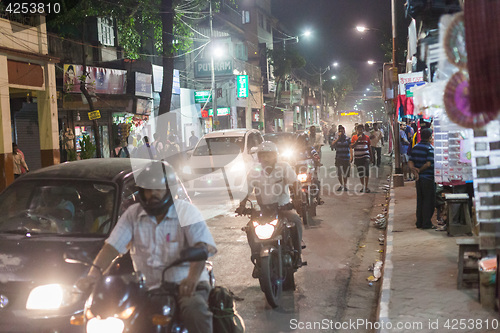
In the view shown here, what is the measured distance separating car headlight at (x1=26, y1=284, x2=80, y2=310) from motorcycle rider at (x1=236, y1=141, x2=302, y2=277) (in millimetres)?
3029

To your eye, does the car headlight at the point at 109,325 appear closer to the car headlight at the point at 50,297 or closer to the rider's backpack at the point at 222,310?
the rider's backpack at the point at 222,310

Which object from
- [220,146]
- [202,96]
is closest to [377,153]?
[220,146]

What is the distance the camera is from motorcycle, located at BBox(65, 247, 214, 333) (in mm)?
3000

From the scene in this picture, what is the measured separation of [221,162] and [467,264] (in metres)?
10.6

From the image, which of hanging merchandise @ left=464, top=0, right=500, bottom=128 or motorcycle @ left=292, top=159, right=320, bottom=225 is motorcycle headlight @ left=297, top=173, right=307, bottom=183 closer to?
motorcycle @ left=292, top=159, right=320, bottom=225

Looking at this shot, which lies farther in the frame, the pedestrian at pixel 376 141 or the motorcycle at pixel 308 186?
the pedestrian at pixel 376 141

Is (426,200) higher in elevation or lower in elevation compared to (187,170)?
lower

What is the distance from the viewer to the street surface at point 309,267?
19.3 feet

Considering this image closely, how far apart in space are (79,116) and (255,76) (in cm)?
2650

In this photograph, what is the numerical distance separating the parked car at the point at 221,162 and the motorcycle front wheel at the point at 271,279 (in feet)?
29.2

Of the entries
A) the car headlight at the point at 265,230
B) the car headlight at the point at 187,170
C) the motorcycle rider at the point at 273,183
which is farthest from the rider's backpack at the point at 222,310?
the car headlight at the point at 187,170

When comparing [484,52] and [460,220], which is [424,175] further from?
[484,52]

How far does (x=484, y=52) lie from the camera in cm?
364

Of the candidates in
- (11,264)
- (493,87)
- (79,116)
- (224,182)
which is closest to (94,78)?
(79,116)
